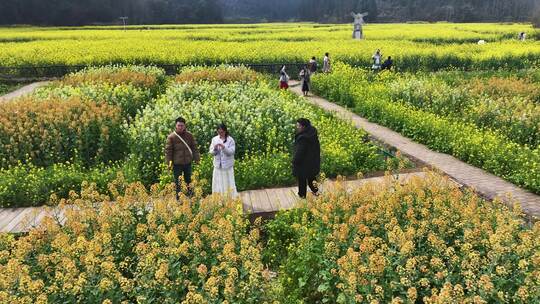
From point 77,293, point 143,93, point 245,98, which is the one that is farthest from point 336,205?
point 143,93

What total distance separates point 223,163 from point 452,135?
6638 mm

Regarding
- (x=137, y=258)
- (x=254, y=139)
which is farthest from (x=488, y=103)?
(x=137, y=258)

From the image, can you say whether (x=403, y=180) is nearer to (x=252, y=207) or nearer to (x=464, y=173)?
(x=464, y=173)

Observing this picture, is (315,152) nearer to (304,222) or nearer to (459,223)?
(304,222)

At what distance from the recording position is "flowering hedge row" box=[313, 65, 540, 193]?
9914 millimetres

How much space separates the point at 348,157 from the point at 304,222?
4.15m

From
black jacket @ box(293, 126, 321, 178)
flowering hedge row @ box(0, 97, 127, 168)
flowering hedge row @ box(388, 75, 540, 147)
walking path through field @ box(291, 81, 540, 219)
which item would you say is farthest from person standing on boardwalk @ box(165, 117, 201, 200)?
flowering hedge row @ box(388, 75, 540, 147)

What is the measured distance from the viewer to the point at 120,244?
5531 millimetres

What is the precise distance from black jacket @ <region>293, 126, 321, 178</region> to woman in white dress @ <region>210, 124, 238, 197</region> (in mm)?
1111

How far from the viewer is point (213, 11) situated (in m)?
104

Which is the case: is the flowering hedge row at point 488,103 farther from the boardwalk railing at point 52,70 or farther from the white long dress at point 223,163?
the boardwalk railing at point 52,70

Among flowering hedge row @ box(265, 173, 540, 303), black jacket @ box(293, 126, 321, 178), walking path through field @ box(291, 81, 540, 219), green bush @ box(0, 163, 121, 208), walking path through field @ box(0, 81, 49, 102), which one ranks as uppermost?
black jacket @ box(293, 126, 321, 178)

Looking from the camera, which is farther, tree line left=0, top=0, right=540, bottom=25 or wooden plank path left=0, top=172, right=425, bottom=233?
tree line left=0, top=0, right=540, bottom=25

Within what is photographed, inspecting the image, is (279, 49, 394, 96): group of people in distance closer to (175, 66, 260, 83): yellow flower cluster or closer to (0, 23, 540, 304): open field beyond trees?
(0, 23, 540, 304): open field beyond trees
